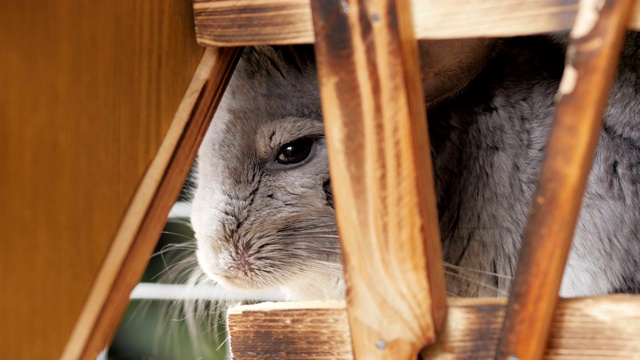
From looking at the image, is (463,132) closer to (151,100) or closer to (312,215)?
(312,215)

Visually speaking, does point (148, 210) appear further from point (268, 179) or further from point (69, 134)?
point (268, 179)

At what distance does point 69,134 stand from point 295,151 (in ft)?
1.30

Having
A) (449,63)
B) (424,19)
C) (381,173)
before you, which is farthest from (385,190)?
(449,63)

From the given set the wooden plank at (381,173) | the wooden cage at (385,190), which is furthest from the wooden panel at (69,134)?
the wooden plank at (381,173)

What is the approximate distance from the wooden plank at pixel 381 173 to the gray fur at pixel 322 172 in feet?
1.01

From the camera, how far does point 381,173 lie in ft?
1.60

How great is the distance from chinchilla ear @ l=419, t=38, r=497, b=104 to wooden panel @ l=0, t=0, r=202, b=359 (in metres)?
0.24

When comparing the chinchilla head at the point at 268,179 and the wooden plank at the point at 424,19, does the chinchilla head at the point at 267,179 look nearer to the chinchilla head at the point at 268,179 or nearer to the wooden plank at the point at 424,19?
the chinchilla head at the point at 268,179

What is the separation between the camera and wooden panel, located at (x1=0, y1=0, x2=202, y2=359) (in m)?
0.44

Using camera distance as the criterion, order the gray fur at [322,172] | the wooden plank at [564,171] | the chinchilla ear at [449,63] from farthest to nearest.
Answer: the gray fur at [322,172] → the chinchilla ear at [449,63] → the wooden plank at [564,171]

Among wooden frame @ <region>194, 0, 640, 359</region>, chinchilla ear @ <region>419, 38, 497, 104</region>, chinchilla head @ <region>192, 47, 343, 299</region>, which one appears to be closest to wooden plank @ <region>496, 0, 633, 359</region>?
wooden frame @ <region>194, 0, 640, 359</region>

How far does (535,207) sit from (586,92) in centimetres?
Answer: 8

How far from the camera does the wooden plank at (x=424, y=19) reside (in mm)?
470

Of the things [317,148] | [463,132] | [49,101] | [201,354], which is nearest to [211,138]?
[317,148]
